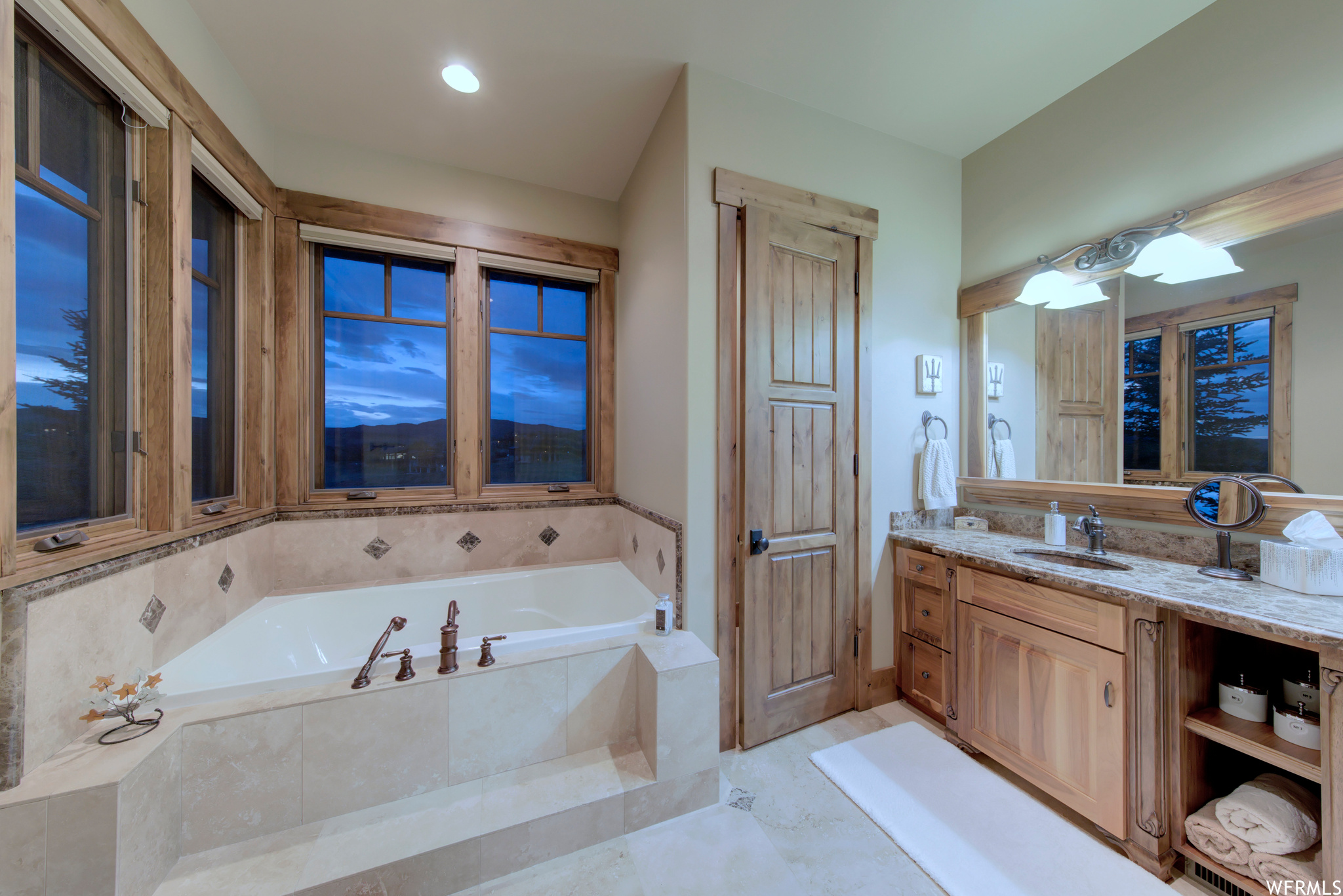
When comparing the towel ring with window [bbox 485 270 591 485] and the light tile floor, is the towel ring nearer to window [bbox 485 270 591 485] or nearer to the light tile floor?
the light tile floor

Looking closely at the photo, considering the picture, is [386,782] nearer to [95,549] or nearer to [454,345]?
[95,549]

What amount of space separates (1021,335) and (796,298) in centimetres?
118

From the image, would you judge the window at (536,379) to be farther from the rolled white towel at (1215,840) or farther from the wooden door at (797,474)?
the rolled white towel at (1215,840)

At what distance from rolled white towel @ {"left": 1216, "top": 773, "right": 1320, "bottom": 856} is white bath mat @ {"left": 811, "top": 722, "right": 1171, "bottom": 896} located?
0.89 ft

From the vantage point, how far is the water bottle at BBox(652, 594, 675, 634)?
5.74 ft

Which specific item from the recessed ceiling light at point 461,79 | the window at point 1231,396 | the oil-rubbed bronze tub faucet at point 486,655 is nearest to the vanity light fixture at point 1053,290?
the window at point 1231,396

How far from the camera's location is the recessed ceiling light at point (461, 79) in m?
1.87

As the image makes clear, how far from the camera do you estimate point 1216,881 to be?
1.27m

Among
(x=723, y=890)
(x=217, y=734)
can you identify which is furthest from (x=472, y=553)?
(x=723, y=890)

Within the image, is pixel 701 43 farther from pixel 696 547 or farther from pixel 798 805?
pixel 798 805

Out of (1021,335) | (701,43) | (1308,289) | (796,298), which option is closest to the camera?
(1308,289)

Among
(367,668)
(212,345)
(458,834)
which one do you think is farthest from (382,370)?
(458,834)

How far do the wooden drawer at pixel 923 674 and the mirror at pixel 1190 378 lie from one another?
36.9 inches

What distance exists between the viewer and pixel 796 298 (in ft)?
6.54
